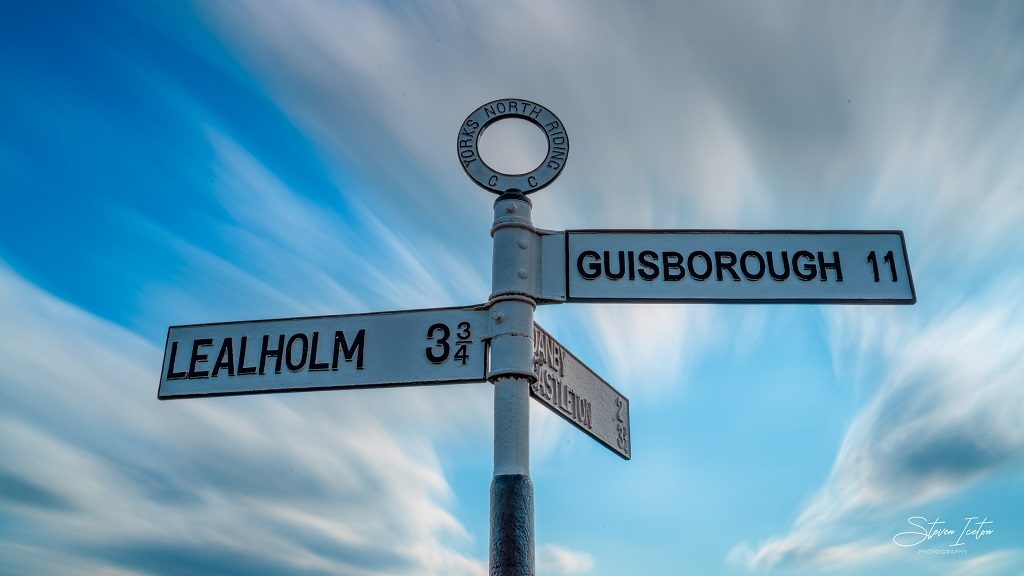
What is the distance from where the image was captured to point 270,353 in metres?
3.22

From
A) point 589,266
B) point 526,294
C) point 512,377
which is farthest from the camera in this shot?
point 589,266

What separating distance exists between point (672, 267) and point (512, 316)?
2.26 ft

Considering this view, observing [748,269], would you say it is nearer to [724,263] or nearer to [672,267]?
[724,263]

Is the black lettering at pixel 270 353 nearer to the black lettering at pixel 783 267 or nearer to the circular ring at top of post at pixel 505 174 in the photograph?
the circular ring at top of post at pixel 505 174

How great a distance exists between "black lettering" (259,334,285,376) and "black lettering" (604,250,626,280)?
51.4 inches

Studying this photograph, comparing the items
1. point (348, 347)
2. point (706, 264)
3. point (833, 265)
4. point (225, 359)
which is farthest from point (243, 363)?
point (833, 265)

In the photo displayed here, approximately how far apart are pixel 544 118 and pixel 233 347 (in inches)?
60.8

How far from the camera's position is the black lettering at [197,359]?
322 centimetres

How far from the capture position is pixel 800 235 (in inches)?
128

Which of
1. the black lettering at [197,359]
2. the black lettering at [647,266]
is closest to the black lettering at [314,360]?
the black lettering at [197,359]

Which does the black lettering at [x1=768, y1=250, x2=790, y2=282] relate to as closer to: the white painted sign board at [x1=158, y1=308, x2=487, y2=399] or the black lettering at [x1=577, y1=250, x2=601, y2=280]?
the black lettering at [x1=577, y1=250, x2=601, y2=280]

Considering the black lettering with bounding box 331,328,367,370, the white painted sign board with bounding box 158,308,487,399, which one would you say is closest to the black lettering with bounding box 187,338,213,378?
the white painted sign board with bounding box 158,308,487,399

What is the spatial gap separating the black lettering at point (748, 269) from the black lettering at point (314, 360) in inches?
65.0

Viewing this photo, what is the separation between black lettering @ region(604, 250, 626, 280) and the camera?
124 inches
